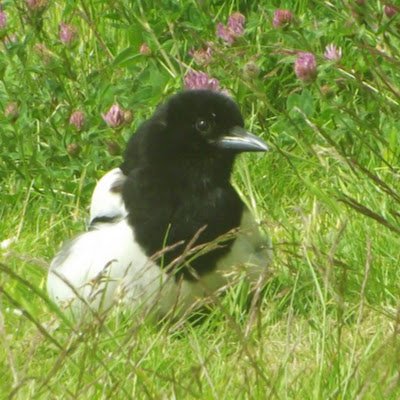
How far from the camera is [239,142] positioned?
150 inches

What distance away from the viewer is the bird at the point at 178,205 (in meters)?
3.65

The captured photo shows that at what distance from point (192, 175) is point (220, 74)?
76 centimetres

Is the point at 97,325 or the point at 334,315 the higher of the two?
the point at 97,325

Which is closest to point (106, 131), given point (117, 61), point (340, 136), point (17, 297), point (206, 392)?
point (117, 61)

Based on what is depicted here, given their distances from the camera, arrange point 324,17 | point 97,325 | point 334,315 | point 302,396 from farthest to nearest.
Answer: point 324,17, point 334,315, point 302,396, point 97,325

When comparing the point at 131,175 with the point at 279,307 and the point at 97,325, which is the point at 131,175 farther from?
the point at 97,325

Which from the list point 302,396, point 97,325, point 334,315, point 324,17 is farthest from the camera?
point 324,17

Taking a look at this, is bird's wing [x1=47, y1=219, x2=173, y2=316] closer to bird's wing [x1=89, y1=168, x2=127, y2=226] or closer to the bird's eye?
bird's wing [x1=89, y1=168, x2=127, y2=226]

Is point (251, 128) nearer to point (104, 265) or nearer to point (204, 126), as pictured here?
point (204, 126)

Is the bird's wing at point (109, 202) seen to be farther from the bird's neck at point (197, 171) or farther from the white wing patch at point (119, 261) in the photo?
the bird's neck at point (197, 171)

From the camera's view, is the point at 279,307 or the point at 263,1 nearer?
the point at 279,307

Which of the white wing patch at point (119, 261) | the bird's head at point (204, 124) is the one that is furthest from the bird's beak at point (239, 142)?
the white wing patch at point (119, 261)

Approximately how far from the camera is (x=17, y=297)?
142 inches

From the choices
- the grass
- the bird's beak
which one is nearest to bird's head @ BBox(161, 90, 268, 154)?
the bird's beak
